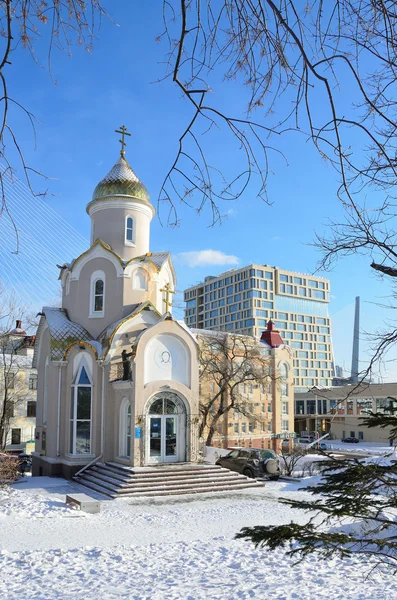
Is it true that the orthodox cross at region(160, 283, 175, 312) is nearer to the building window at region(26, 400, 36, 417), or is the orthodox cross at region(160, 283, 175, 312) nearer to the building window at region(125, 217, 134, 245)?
the building window at region(125, 217, 134, 245)

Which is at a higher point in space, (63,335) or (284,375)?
(63,335)

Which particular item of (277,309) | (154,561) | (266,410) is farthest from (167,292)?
(277,309)

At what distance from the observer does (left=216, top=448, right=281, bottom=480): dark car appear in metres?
21.7

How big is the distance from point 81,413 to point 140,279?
20.7ft

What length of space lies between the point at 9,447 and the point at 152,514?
105 feet

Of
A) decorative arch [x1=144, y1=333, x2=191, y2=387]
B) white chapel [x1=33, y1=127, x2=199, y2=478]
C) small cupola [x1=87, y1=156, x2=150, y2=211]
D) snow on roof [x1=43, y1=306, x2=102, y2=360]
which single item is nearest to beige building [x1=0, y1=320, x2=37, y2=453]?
white chapel [x1=33, y1=127, x2=199, y2=478]

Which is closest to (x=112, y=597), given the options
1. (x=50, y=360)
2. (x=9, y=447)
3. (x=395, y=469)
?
(x=395, y=469)

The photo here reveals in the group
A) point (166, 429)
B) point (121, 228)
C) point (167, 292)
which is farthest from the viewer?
point (121, 228)

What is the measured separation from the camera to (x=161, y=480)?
18625 millimetres

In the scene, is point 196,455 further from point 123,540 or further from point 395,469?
point 395,469

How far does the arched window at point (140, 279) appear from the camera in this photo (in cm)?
2395

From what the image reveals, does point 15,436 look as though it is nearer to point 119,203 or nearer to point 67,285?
point 67,285

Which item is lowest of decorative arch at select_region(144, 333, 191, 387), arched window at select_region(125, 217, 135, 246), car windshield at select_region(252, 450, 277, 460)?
car windshield at select_region(252, 450, 277, 460)

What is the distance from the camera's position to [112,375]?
22.1m
